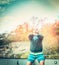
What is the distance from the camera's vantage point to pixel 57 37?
111 inches

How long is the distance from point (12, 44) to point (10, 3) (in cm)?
50

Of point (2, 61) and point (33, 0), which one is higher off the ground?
point (33, 0)

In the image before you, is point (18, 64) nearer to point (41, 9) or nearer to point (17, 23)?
→ point (17, 23)

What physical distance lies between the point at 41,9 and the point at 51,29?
0.27m

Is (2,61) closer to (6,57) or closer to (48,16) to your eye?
(6,57)

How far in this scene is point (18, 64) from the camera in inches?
113

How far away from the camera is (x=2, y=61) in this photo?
2883 mm

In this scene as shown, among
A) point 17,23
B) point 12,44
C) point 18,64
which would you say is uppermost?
point 17,23

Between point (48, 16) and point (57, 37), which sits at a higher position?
point (48, 16)

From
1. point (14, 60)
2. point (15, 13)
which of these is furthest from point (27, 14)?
point (14, 60)

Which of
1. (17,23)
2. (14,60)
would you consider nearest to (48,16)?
(17,23)

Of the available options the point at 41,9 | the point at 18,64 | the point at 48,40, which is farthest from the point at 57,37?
the point at 18,64

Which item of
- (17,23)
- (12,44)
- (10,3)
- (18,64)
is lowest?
(18,64)

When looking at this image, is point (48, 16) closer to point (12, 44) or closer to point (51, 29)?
point (51, 29)
